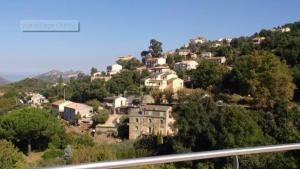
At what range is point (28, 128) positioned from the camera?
27.4m

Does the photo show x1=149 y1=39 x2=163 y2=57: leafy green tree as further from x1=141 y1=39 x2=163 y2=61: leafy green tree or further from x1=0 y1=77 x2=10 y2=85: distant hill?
x1=0 y1=77 x2=10 y2=85: distant hill

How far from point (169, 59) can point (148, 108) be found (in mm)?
28668

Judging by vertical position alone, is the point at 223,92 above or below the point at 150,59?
below

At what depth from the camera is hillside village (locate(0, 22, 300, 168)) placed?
71.6 feet

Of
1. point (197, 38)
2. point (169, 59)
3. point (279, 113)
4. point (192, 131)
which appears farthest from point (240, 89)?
point (197, 38)

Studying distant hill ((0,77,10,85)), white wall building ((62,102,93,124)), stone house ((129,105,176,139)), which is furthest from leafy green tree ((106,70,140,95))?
distant hill ((0,77,10,85))

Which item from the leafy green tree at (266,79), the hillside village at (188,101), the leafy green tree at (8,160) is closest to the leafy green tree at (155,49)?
the hillside village at (188,101)

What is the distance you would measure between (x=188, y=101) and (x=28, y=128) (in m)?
10.6

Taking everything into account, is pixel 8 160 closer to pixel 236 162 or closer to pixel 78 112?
pixel 236 162

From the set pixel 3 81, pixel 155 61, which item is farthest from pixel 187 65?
pixel 3 81

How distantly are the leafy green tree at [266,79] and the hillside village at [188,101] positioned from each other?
7 centimetres

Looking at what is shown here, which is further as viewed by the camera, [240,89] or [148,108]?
[240,89]

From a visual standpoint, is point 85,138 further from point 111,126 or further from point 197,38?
point 197,38

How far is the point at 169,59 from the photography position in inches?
2298
